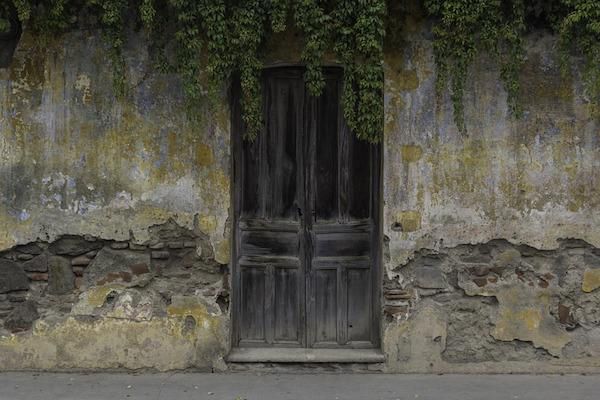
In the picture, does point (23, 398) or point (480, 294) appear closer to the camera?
point (23, 398)

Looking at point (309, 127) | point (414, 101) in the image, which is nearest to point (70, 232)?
point (309, 127)

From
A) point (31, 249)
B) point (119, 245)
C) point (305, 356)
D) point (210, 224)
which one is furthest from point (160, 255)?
point (305, 356)

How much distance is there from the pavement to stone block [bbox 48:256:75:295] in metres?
0.69

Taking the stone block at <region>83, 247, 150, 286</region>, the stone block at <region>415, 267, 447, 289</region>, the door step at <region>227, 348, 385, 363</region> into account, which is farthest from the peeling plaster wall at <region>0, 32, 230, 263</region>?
the stone block at <region>415, 267, 447, 289</region>

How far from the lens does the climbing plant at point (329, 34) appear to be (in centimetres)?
541

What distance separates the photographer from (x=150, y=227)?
5957 mm

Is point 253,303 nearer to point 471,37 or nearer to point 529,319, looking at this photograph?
point 529,319

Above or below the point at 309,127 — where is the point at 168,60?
above

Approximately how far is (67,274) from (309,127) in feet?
7.74

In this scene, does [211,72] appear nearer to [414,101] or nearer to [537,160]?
[414,101]

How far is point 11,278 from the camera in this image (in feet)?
19.5

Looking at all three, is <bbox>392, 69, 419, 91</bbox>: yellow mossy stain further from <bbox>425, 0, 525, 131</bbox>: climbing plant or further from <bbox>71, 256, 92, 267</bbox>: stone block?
→ <bbox>71, 256, 92, 267</bbox>: stone block

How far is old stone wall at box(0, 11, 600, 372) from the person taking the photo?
5.90 metres

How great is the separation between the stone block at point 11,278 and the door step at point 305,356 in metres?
1.80
